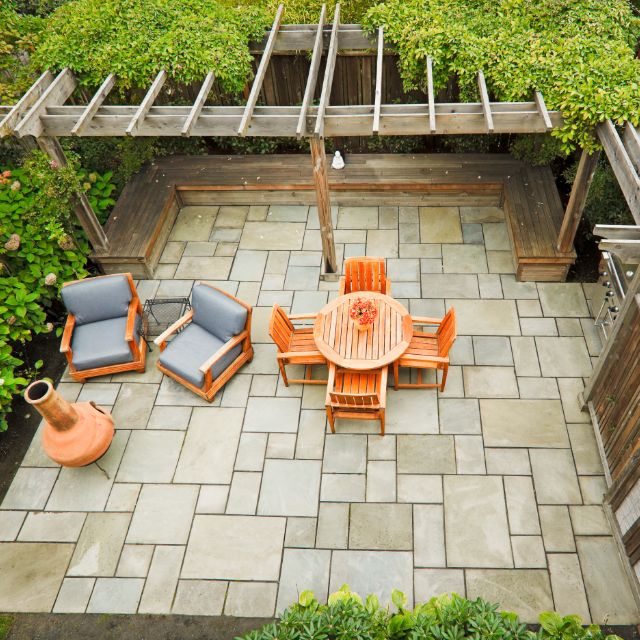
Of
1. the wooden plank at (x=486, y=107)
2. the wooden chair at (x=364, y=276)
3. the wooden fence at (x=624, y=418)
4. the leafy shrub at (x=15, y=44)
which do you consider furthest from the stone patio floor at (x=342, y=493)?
the leafy shrub at (x=15, y=44)

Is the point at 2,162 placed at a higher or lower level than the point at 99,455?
higher

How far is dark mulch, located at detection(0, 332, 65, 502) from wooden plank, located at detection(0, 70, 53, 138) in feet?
7.13

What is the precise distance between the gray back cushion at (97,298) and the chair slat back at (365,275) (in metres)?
2.23

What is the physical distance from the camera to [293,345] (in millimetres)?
5094

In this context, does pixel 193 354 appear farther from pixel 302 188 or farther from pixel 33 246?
pixel 302 188

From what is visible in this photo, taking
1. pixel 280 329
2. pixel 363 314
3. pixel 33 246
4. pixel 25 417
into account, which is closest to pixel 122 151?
pixel 33 246

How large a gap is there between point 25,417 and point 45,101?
310cm

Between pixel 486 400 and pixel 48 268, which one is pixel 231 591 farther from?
pixel 48 268

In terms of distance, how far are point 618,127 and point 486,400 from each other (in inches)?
103

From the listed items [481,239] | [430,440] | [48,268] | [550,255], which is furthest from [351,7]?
[430,440]

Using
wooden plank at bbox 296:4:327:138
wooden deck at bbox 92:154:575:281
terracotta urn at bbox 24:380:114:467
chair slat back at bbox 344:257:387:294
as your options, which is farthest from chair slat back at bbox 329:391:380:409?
wooden deck at bbox 92:154:575:281

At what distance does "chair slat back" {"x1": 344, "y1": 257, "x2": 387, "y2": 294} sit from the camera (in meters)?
5.18

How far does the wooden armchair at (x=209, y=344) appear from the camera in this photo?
495cm

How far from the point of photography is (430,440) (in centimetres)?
471
